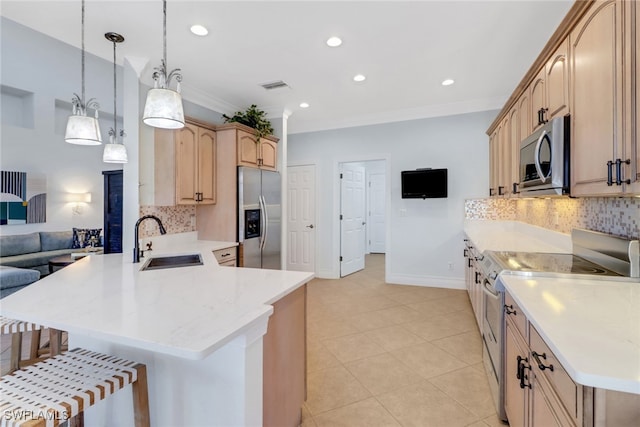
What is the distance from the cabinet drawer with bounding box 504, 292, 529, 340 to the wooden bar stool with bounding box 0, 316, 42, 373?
240 centimetres

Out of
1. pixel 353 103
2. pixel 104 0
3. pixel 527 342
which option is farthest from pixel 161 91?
pixel 353 103

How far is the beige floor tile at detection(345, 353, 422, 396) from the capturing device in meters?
2.18

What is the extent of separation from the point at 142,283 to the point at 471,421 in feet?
6.75

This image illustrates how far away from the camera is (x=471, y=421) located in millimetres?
1826

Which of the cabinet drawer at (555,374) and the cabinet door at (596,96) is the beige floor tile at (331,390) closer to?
the cabinet drawer at (555,374)

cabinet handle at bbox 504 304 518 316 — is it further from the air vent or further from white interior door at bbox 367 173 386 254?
white interior door at bbox 367 173 386 254

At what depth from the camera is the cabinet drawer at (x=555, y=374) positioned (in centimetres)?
88

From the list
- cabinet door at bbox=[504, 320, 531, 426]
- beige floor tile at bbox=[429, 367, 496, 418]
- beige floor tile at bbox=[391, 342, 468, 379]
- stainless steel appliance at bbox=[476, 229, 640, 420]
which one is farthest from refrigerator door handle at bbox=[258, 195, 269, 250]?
cabinet door at bbox=[504, 320, 531, 426]

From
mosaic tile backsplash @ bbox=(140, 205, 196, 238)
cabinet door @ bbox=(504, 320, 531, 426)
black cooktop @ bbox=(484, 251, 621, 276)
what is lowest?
cabinet door @ bbox=(504, 320, 531, 426)

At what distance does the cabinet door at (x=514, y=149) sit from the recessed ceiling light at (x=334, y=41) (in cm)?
175

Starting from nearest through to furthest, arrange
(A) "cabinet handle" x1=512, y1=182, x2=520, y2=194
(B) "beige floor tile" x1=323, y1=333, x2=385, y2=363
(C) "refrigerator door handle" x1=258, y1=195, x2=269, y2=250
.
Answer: (B) "beige floor tile" x1=323, y1=333, x2=385, y2=363
(A) "cabinet handle" x1=512, y1=182, x2=520, y2=194
(C) "refrigerator door handle" x1=258, y1=195, x2=269, y2=250

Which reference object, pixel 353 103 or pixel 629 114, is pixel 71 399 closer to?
pixel 629 114

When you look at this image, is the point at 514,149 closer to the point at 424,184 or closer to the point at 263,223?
the point at 424,184

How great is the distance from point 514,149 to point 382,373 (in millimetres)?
2368
